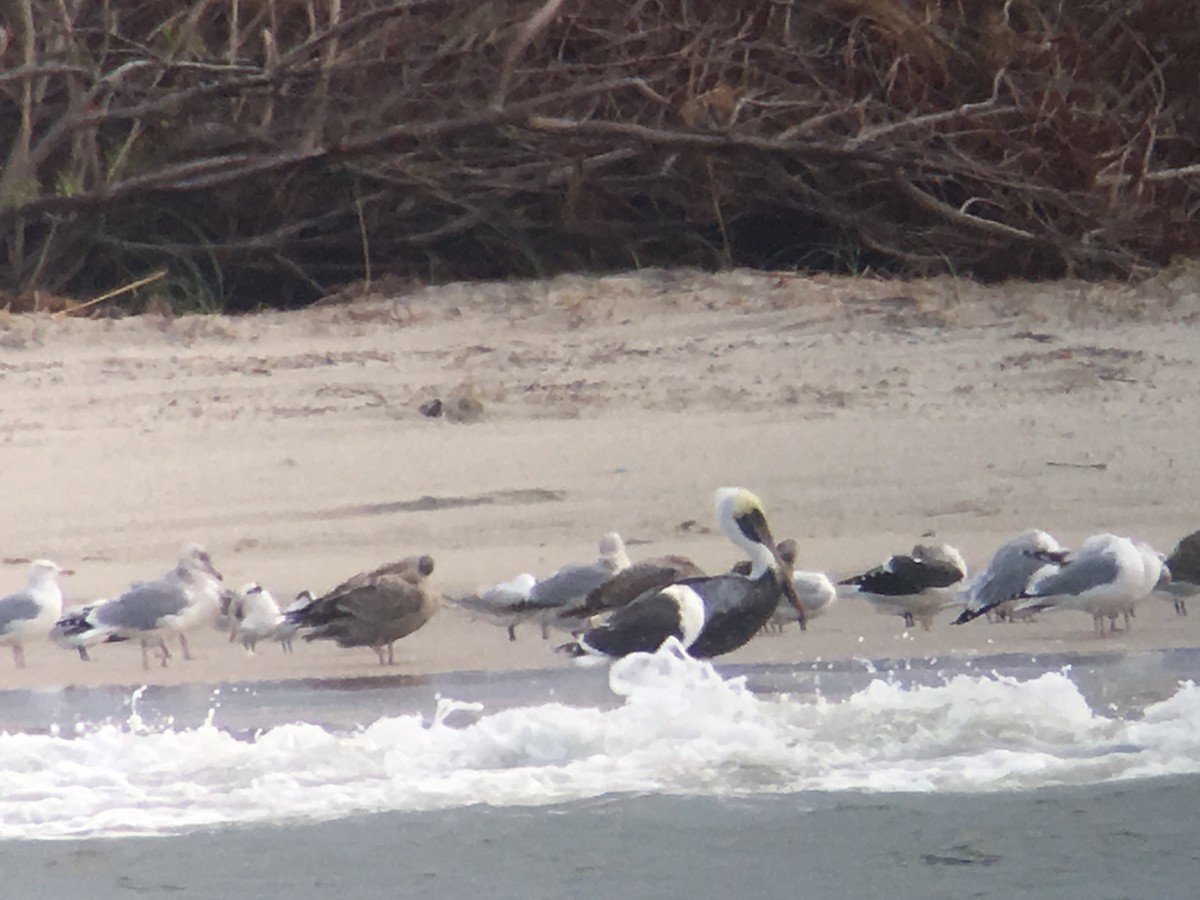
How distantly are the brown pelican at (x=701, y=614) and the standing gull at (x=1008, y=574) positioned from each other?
0.35 m

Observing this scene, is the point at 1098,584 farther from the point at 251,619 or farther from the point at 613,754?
the point at 251,619

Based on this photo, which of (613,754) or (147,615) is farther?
(147,615)

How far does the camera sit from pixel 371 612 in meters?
4.61

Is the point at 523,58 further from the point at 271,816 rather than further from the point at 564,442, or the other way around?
the point at 271,816

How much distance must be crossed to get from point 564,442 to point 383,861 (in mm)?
1677

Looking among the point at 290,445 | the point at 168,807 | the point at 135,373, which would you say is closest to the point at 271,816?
A: the point at 168,807

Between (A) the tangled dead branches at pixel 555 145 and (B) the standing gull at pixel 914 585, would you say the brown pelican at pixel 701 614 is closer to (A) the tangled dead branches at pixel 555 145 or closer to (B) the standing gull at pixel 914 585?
(B) the standing gull at pixel 914 585

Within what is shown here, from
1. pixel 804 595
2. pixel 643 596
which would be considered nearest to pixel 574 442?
pixel 804 595

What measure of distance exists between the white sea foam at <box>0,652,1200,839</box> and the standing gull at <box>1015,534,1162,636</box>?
29 centimetres

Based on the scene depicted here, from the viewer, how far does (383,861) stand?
3.72 m

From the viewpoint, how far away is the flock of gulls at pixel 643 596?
452 cm

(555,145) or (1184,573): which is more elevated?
(555,145)

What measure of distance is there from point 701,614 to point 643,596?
0.13 meters

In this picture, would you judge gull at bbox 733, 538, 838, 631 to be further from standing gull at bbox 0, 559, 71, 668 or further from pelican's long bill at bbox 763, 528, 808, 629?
standing gull at bbox 0, 559, 71, 668
